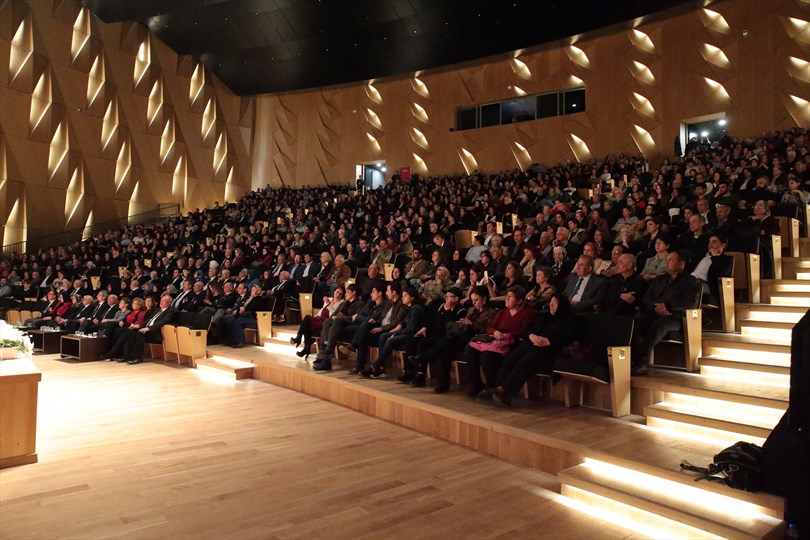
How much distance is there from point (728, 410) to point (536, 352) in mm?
1056

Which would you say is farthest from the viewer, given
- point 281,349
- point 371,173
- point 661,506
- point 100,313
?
point 371,173

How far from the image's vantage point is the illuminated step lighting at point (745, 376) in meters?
3.12

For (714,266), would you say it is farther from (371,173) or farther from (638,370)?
(371,173)

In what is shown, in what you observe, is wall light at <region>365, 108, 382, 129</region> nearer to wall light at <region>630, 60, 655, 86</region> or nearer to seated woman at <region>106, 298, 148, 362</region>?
wall light at <region>630, 60, 655, 86</region>

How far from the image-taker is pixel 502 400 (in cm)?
352

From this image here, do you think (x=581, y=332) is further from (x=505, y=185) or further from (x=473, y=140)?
(x=473, y=140)

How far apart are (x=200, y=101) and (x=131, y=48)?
7.03ft

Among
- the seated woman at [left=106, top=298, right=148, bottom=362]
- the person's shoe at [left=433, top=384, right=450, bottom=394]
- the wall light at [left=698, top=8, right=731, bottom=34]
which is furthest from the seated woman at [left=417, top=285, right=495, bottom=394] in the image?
the wall light at [left=698, top=8, right=731, bottom=34]

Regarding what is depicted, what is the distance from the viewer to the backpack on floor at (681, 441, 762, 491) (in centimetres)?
217

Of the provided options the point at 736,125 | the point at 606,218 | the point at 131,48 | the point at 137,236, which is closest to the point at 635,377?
the point at 606,218

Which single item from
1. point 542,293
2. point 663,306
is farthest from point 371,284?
point 663,306

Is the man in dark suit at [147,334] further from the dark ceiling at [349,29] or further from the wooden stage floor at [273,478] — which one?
the dark ceiling at [349,29]

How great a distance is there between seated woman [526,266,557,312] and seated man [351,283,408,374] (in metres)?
1.08

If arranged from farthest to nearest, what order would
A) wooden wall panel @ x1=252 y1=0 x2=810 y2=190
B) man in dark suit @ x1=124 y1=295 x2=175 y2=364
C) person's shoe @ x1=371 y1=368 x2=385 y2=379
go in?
1. wooden wall panel @ x1=252 y1=0 x2=810 y2=190
2. man in dark suit @ x1=124 y1=295 x2=175 y2=364
3. person's shoe @ x1=371 y1=368 x2=385 y2=379
